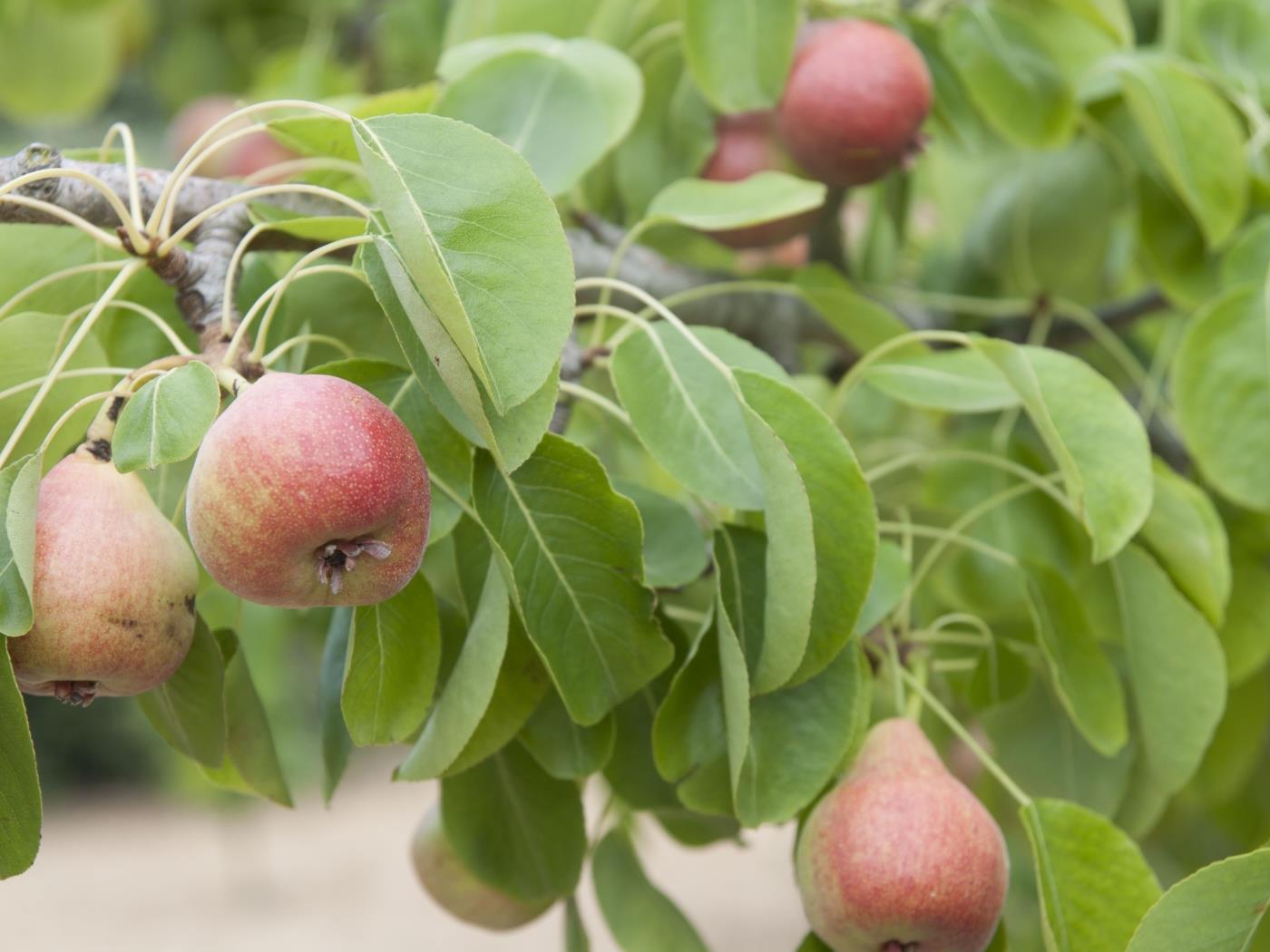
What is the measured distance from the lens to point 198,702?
677 millimetres

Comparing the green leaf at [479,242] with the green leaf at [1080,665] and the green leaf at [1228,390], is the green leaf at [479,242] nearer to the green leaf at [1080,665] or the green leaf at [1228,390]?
the green leaf at [1080,665]

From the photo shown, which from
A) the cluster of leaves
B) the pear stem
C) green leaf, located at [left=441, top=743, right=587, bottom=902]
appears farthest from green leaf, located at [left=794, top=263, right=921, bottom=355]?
green leaf, located at [left=441, top=743, right=587, bottom=902]

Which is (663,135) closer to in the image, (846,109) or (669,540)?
(846,109)

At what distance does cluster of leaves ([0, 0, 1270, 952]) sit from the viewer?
2.00 feet

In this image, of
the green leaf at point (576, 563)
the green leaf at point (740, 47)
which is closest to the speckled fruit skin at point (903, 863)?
the green leaf at point (576, 563)

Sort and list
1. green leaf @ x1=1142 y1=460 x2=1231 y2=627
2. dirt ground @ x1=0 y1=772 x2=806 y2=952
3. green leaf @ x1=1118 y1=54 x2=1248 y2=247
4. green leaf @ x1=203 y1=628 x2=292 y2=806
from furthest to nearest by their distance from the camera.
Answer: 1. dirt ground @ x1=0 y1=772 x2=806 y2=952
2. green leaf @ x1=1118 y1=54 x2=1248 y2=247
3. green leaf @ x1=1142 y1=460 x2=1231 y2=627
4. green leaf @ x1=203 y1=628 x2=292 y2=806

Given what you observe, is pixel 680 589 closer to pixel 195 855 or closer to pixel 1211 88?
pixel 1211 88

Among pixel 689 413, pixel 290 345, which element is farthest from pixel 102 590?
pixel 689 413

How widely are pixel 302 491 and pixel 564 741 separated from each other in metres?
0.26

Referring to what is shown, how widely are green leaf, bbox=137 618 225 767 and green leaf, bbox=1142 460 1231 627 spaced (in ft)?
1.82

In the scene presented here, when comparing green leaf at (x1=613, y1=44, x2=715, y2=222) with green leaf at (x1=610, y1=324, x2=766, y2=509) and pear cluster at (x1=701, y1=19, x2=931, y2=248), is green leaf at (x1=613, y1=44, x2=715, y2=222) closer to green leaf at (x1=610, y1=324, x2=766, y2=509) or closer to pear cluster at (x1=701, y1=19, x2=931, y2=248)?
pear cluster at (x1=701, y1=19, x2=931, y2=248)

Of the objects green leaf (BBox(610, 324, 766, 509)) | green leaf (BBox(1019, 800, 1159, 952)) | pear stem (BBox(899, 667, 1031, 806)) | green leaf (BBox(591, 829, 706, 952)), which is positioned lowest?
green leaf (BBox(591, 829, 706, 952))

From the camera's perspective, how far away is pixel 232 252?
715 mm

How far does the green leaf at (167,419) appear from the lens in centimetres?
56
